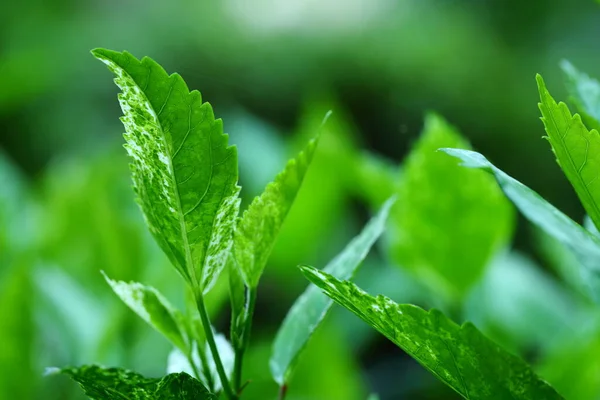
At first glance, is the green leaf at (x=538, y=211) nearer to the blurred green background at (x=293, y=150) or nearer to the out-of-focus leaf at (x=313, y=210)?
the blurred green background at (x=293, y=150)

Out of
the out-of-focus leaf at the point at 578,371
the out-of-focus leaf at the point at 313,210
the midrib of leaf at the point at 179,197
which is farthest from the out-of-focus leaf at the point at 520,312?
the midrib of leaf at the point at 179,197

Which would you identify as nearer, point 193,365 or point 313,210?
point 193,365

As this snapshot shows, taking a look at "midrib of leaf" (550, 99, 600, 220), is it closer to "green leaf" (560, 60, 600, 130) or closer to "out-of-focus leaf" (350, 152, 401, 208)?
"green leaf" (560, 60, 600, 130)

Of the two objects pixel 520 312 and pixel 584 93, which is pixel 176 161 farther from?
pixel 520 312

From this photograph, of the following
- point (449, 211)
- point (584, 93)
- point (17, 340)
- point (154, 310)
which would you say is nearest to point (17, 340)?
point (17, 340)

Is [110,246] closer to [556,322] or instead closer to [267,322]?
[556,322]
